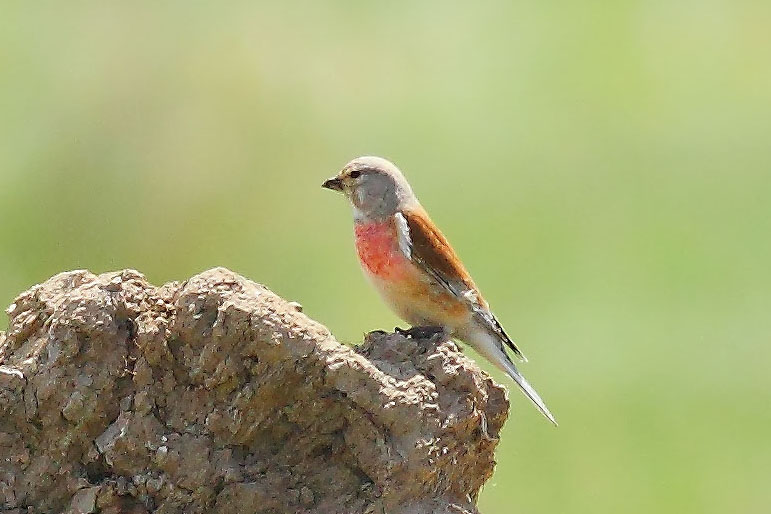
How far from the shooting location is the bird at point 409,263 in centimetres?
511

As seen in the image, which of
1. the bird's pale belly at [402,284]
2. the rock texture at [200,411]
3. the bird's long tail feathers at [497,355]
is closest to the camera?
the rock texture at [200,411]

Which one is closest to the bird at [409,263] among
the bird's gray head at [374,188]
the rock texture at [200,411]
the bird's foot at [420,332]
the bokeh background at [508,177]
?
the bird's gray head at [374,188]

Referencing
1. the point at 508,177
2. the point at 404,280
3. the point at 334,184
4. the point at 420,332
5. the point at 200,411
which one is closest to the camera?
the point at 200,411

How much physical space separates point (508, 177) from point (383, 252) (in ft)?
17.4

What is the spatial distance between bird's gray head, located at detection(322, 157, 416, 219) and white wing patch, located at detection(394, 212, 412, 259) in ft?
0.15

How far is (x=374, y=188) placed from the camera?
5188 mm

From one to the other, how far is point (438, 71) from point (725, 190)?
260cm

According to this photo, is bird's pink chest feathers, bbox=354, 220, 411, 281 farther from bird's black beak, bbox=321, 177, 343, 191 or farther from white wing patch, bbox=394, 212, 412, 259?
bird's black beak, bbox=321, 177, 343, 191

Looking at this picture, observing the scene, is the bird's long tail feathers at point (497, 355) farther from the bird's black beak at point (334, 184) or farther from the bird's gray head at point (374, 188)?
the bird's black beak at point (334, 184)

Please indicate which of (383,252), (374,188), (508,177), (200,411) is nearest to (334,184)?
(374,188)

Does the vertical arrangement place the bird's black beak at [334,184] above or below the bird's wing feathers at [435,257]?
above

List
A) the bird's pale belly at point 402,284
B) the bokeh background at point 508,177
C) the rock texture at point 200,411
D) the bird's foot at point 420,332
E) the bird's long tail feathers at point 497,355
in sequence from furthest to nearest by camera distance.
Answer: the bokeh background at point 508,177, the bird's long tail feathers at point 497,355, the bird's pale belly at point 402,284, the bird's foot at point 420,332, the rock texture at point 200,411

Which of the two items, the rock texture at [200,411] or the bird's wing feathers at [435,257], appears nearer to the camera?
the rock texture at [200,411]

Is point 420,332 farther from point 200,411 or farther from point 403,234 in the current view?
point 200,411
